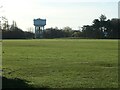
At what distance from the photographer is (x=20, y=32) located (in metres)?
166

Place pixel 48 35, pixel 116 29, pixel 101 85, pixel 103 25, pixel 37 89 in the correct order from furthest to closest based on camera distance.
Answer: pixel 48 35 → pixel 103 25 → pixel 116 29 → pixel 101 85 → pixel 37 89

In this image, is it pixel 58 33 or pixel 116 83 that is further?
pixel 58 33

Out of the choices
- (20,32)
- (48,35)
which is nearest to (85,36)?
(48,35)

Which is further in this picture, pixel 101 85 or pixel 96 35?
pixel 96 35

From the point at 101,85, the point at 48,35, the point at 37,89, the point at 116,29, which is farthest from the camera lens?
the point at 48,35

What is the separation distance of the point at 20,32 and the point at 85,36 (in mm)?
32420

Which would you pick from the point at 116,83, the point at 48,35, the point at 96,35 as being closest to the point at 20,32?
the point at 48,35

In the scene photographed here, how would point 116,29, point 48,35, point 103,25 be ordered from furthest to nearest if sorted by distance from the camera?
point 48,35 → point 103,25 → point 116,29

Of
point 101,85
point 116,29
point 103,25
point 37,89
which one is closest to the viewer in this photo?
point 37,89

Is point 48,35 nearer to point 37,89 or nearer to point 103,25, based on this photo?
point 103,25

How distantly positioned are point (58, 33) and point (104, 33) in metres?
27.2

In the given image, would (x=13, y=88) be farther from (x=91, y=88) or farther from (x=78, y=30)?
(x=78, y=30)

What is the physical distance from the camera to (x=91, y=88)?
14070 millimetres

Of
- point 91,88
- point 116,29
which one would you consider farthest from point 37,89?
point 116,29
